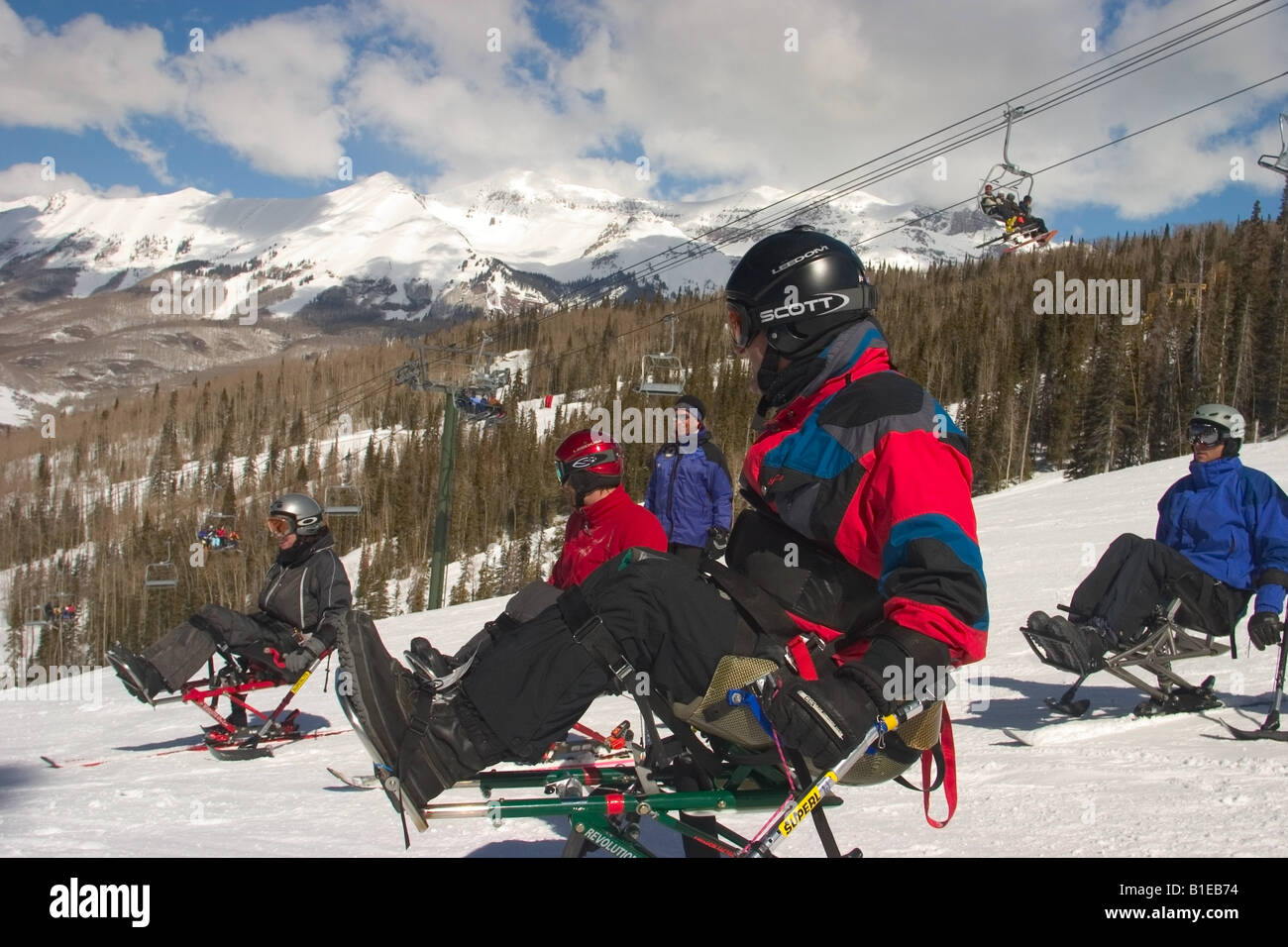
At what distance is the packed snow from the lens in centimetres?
354

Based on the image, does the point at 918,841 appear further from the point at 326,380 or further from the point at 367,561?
the point at 326,380

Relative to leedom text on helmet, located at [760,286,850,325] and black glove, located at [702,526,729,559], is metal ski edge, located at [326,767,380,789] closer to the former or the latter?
black glove, located at [702,526,729,559]

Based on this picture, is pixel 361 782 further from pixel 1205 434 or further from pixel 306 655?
pixel 1205 434

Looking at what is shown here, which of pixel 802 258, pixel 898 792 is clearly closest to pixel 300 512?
pixel 898 792

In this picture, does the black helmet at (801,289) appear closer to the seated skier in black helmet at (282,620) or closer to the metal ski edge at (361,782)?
the metal ski edge at (361,782)

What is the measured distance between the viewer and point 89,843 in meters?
3.74

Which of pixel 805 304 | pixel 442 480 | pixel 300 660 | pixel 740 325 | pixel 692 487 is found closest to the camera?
pixel 805 304

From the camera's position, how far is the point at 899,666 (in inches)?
82.8

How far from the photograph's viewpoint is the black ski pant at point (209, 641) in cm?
637

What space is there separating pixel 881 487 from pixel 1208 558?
14.3 feet

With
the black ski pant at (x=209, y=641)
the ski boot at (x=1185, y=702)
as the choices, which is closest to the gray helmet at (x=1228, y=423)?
the ski boot at (x=1185, y=702)

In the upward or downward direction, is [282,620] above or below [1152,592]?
below
